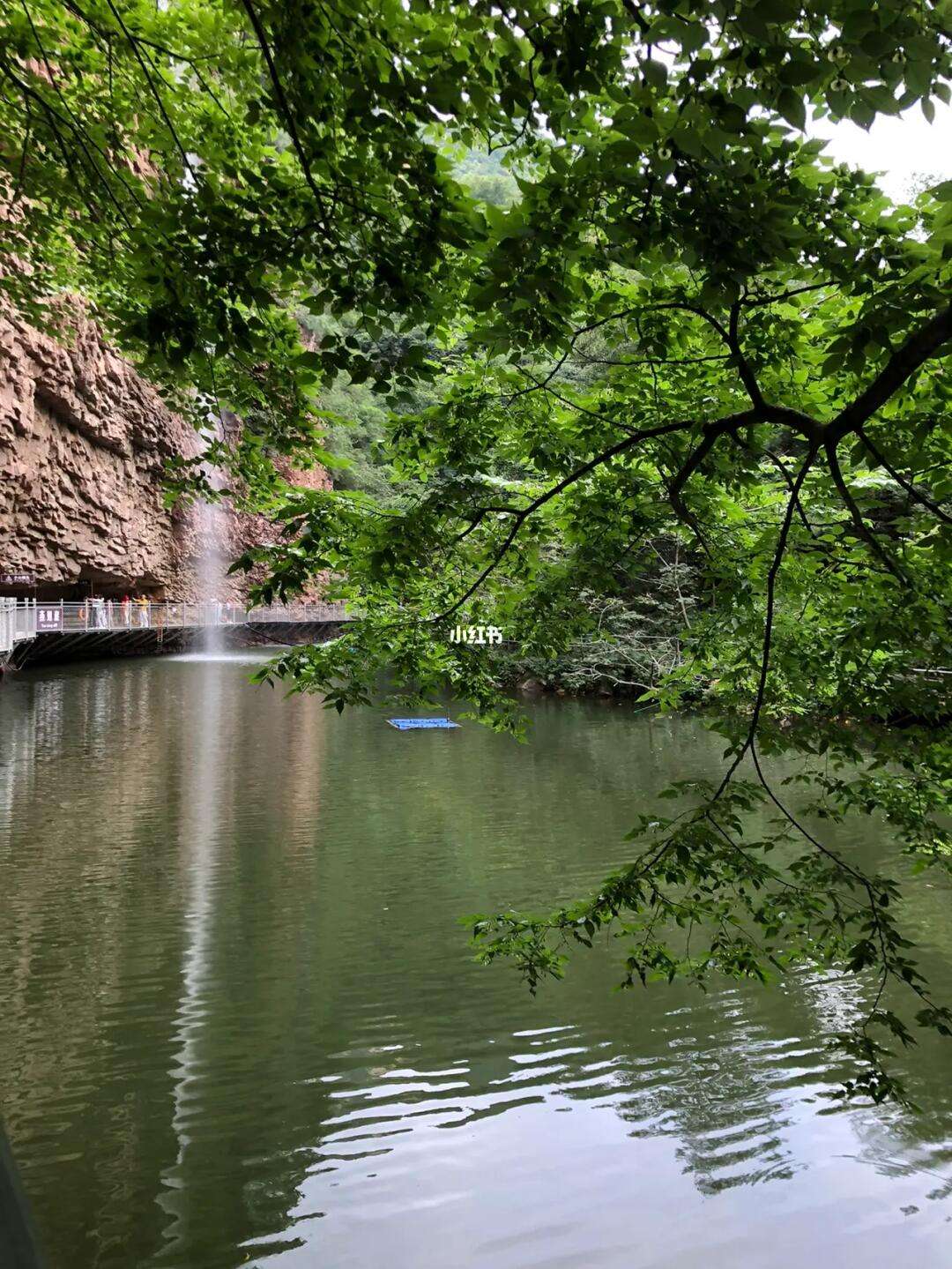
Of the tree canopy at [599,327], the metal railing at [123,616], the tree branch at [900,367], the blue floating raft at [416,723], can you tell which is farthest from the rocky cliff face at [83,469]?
the tree branch at [900,367]

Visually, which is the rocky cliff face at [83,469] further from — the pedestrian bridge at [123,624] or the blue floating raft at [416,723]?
the blue floating raft at [416,723]

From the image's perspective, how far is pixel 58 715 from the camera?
56.3 ft

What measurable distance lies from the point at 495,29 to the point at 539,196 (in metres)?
0.46

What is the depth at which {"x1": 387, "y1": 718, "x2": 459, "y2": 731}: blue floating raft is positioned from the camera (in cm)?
1777

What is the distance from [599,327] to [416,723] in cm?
1480

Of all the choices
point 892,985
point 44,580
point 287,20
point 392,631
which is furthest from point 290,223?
point 44,580

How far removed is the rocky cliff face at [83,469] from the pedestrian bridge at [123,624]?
1276mm

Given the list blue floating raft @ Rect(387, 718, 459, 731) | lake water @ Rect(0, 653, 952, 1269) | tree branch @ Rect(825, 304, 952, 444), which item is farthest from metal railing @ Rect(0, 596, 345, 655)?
tree branch @ Rect(825, 304, 952, 444)

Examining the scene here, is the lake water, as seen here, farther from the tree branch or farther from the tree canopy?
the tree branch

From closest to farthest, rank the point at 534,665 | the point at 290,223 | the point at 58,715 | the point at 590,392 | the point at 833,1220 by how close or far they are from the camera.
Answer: the point at 290,223 < the point at 833,1220 < the point at 590,392 < the point at 58,715 < the point at 534,665

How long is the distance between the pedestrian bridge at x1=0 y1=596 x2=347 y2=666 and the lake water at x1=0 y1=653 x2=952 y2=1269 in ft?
32.8

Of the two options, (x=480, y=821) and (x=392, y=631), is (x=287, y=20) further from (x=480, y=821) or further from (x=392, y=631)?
(x=480, y=821)

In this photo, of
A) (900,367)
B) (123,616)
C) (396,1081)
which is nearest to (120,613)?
(123,616)

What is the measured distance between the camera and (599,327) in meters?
3.77
